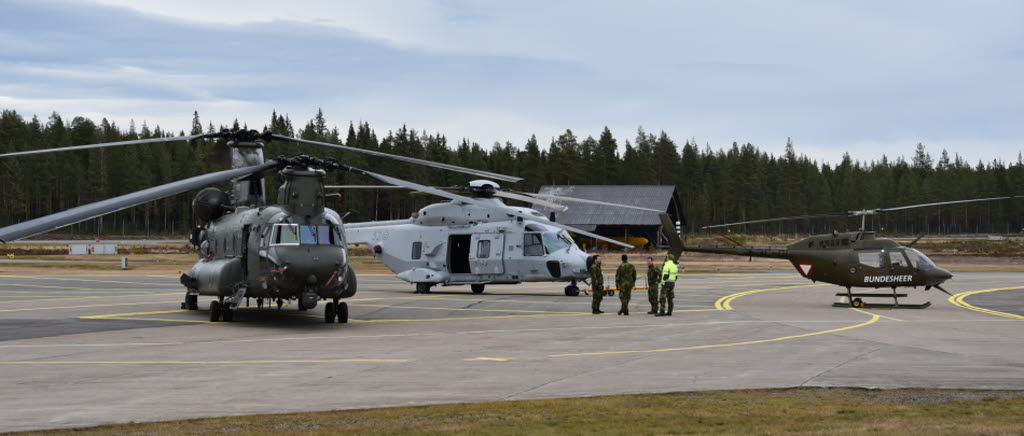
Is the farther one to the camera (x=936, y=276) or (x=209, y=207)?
(x=936, y=276)

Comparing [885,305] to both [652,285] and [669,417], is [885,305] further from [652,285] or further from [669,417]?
[669,417]

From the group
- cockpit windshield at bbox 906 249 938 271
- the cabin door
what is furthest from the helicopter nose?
the cabin door

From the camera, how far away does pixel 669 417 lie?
29.3 feet

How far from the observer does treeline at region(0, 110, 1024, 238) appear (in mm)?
116562

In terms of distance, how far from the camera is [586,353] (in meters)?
15.0

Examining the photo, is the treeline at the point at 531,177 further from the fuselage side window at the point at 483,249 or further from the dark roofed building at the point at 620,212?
the fuselage side window at the point at 483,249

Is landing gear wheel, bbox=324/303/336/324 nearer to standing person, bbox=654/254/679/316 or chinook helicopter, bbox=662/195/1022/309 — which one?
standing person, bbox=654/254/679/316

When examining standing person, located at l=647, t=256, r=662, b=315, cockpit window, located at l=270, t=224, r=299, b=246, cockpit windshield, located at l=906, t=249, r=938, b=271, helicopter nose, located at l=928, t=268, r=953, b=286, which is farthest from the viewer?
cockpit windshield, located at l=906, t=249, r=938, b=271

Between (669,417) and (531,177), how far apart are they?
12184cm

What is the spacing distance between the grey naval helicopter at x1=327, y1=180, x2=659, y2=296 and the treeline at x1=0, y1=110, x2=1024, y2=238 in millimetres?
76565

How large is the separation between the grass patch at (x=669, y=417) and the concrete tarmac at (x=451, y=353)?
69cm

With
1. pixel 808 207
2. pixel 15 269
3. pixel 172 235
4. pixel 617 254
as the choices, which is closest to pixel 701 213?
pixel 808 207

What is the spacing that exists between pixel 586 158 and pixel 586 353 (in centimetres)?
12160

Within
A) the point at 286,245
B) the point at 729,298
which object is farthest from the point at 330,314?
the point at 729,298
